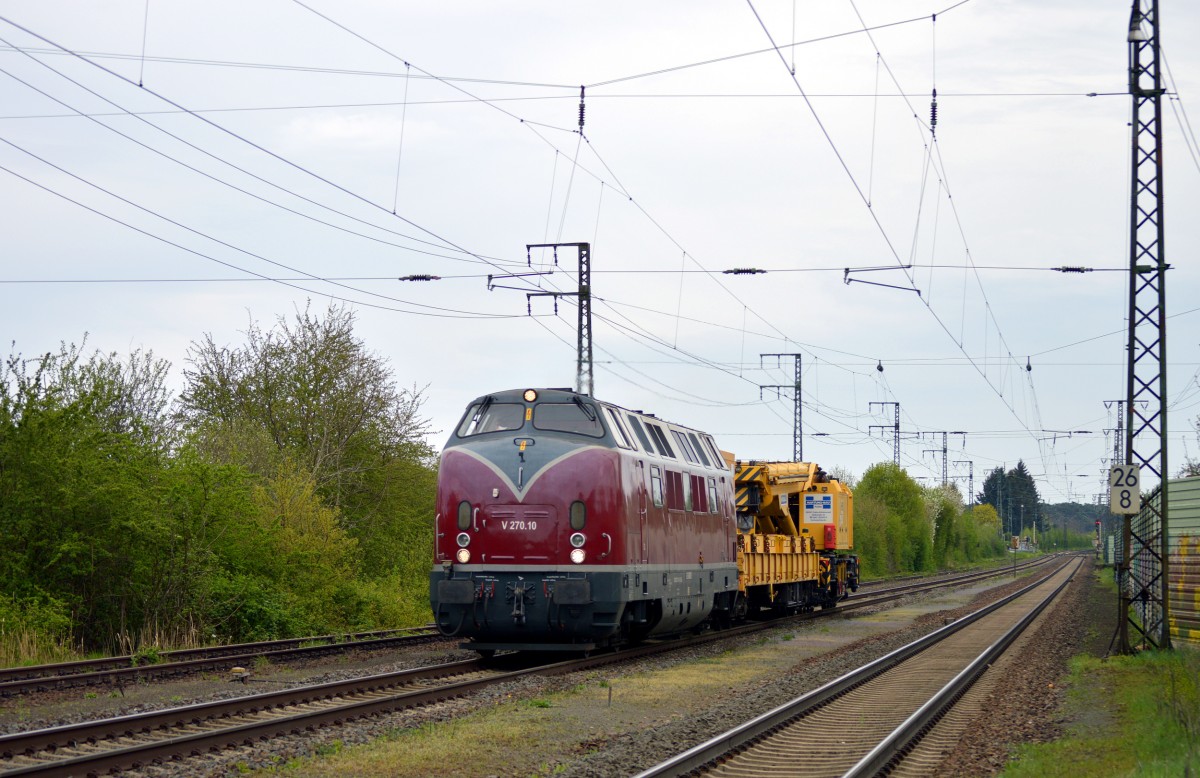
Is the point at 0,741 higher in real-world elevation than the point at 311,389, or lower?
lower

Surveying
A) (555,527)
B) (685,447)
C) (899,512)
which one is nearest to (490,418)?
(555,527)

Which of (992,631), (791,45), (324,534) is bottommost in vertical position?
(992,631)

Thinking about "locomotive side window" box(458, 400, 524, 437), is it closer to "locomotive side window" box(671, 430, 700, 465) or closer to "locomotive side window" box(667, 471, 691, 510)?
"locomotive side window" box(667, 471, 691, 510)

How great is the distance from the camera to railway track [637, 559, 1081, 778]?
11.1 meters

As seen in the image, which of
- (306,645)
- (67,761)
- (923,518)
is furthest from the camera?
(923,518)

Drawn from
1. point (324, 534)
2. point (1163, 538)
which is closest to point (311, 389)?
point (324, 534)

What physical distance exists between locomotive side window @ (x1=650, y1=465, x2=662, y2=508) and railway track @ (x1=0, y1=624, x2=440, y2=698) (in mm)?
5330

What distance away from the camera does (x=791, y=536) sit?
32.6 metres

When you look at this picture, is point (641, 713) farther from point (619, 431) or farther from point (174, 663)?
point (174, 663)

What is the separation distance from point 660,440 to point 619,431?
8.38 ft

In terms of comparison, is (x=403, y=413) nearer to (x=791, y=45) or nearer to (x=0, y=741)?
(x=791, y=45)

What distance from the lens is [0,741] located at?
10.2m

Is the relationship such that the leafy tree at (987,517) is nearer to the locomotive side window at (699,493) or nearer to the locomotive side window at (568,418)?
the locomotive side window at (699,493)

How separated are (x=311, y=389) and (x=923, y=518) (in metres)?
62.0
